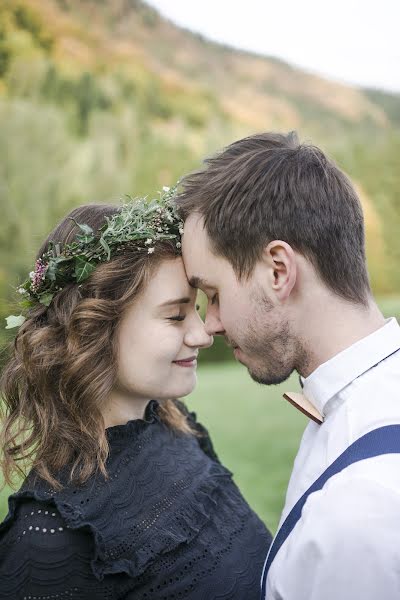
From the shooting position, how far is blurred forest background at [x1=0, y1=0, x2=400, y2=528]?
42.7 ft

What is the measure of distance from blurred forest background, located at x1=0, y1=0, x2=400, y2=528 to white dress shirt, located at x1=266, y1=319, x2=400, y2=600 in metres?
5.95

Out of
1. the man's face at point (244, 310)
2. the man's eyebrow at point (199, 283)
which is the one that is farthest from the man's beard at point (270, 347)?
the man's eyebrow at point (199, 283)

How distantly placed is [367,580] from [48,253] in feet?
4.97

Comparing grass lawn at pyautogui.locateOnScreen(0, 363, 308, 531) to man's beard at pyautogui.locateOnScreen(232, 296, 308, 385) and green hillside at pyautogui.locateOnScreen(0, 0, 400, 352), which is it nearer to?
man's beard at pyautogui.locateOnScreen(232, 296, 308, 385)

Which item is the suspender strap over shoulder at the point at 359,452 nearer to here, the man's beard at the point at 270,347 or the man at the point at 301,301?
the man at the point at 301,301

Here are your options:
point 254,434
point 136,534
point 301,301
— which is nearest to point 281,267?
point 301,301

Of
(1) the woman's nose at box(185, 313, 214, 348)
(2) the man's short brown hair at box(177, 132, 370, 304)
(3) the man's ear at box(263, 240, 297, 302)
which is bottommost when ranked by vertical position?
(1) the woman's nose at box(185, 313, 214, 348)

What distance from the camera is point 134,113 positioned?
16.0 m

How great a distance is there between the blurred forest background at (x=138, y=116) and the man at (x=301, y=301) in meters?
5.60

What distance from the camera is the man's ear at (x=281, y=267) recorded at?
197 cm

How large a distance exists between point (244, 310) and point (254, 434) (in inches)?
170

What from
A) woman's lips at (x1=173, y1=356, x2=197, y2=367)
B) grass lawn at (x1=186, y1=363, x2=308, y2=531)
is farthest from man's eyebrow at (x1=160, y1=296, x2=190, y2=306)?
grass lawn at (x1=186, y1=363, x2=308, y2=531)

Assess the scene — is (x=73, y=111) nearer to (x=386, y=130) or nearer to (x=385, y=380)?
(x=386, y=130)

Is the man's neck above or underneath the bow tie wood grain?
above
